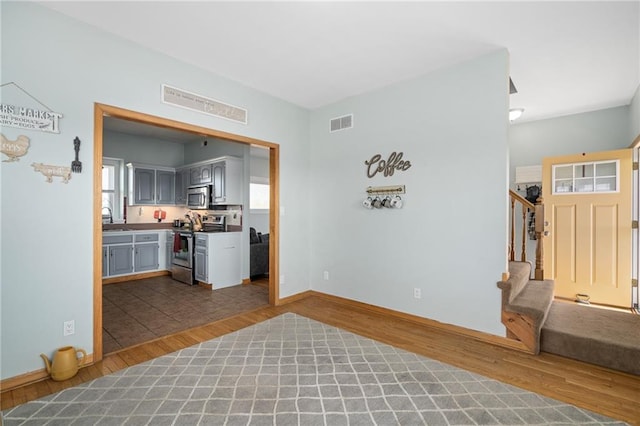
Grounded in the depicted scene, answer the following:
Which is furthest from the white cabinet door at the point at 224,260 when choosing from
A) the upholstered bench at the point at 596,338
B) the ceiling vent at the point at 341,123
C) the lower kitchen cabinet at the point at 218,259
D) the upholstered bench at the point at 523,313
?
the upholstered bench at the point at 596,338

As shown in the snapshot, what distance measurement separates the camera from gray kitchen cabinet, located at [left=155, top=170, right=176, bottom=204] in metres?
6.50

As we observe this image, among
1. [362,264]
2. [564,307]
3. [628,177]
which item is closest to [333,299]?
[362,264]

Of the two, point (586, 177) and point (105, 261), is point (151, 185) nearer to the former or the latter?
point (105, 261)

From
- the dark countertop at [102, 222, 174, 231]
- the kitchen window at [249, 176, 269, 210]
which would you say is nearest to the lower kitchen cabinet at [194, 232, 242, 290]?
the dark countertop at [102, 222, 174, 231]

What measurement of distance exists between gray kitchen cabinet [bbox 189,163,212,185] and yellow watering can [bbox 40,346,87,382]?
3901mm

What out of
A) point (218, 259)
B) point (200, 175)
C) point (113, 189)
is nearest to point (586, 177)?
point (218, 259)

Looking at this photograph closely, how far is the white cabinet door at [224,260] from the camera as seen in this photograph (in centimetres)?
505

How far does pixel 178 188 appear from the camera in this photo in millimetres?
6730

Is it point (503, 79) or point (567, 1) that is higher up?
point (567, 1)

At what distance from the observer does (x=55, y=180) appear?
2379 millimetres

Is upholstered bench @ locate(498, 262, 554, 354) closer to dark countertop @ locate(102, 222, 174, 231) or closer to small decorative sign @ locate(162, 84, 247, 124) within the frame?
small decorative sign @ locate(162, 84, 247, 124)

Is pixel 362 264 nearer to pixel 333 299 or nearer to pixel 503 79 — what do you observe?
pixel 333 299

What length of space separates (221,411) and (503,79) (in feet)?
12.3

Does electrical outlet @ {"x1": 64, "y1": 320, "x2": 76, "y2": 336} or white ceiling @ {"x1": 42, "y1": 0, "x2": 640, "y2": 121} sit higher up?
white ceiling @ {"x1": 42, "y1": 0, "x2": 640, "y2": 121}
